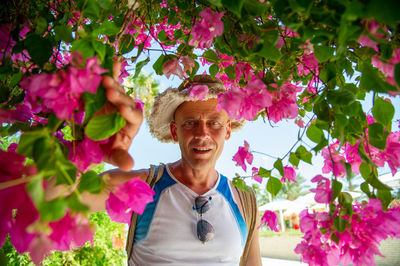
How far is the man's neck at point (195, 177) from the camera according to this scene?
5.02 feet

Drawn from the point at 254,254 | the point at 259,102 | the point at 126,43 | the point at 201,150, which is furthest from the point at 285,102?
the point at 254,254

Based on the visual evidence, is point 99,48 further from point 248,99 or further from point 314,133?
point 314,133

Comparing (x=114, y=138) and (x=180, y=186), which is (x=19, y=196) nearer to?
(x=114, y=138)

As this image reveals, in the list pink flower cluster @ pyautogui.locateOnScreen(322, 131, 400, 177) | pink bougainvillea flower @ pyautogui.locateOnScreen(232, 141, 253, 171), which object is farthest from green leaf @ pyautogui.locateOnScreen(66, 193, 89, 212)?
pink bougainvillea flower @ pyautogui.locateOnScreen(232, 141, 253, 171)

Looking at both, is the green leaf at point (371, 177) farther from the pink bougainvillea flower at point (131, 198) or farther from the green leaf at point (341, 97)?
the pink bougainvillea flower at point (131, 198)

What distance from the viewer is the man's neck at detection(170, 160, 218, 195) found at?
1529 millimetres

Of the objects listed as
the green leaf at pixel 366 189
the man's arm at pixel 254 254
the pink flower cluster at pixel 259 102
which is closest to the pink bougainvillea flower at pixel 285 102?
the pink flower cluster at pixel 259 102

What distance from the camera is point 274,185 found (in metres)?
0.89

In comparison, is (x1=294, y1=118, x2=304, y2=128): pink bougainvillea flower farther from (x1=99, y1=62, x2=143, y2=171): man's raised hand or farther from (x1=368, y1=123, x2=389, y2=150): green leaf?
(x1=99, y1=62, x2=143, y2=171): man's raised hand

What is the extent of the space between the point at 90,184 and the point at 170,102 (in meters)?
1.22

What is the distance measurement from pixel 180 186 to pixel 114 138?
97cm

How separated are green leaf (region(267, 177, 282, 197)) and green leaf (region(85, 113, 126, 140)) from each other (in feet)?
1.85

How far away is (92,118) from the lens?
0.46m

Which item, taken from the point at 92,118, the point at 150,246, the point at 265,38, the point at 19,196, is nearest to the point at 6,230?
the point at 19,196
